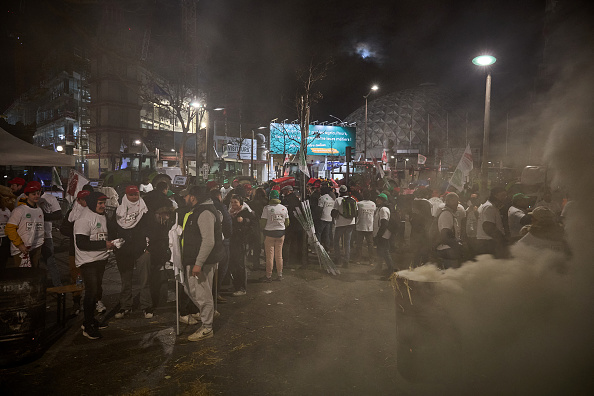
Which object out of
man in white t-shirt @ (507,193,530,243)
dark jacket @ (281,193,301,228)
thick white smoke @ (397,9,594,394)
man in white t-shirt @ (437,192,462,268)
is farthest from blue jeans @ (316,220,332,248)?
thick white smoke @ (397,9,594,394)

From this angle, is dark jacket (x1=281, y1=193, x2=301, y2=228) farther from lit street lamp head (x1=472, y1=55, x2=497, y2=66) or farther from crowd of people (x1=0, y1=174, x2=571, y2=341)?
lit street lamp head (x1=472, y1=55, x2=497, y2=66)

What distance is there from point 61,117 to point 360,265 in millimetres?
64221

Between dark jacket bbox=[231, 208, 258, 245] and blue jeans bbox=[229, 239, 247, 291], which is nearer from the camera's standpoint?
blue jeans bbox=[229, 239, 247, 291]

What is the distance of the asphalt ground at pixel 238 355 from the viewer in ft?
12.1

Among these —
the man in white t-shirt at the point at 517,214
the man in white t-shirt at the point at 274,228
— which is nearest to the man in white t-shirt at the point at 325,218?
the man in white t-shirt at the point at 274,228

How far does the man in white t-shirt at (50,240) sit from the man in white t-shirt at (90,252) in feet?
6.18

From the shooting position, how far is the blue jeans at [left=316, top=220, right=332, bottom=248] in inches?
381

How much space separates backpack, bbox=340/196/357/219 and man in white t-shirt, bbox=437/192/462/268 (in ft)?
10.3

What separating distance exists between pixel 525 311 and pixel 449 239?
204 cm

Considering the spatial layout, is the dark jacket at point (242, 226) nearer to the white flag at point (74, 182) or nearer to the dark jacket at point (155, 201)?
the dark jacket at point (155, 201)

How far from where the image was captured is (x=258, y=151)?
52.1 meters

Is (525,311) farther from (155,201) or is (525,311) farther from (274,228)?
(155,201)

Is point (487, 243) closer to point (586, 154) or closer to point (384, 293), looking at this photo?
point (384, 293)

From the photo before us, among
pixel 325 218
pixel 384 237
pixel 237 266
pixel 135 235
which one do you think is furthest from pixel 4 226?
pixel 384 237
